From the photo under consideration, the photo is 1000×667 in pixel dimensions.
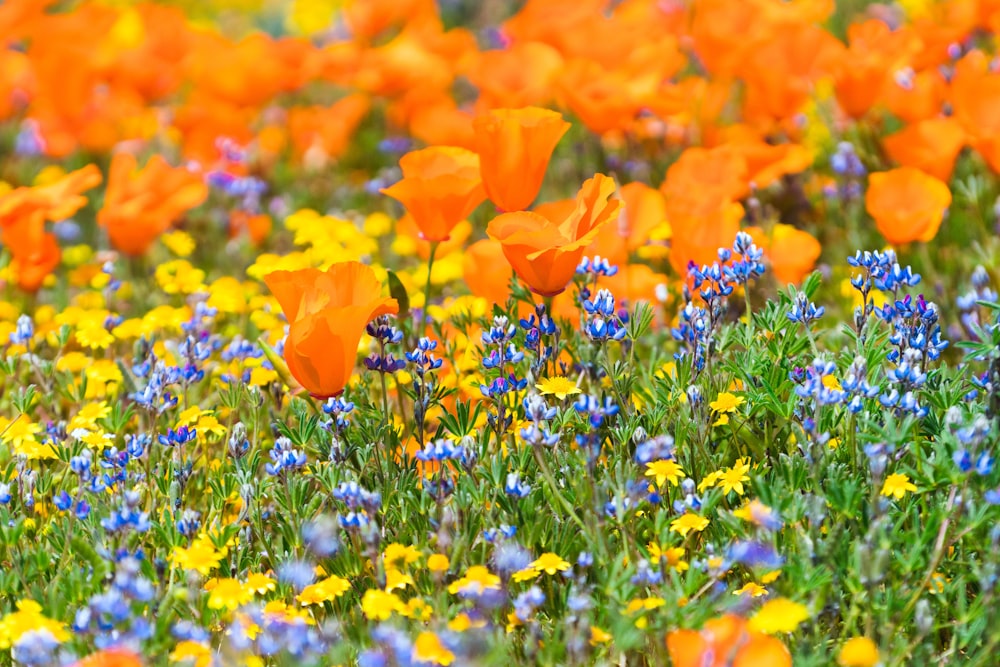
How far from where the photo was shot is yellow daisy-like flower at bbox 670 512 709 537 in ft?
7.16

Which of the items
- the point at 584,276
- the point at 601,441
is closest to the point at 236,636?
the point at 601,441

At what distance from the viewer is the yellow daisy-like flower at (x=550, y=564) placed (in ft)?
6.99

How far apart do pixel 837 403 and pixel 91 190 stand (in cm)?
394

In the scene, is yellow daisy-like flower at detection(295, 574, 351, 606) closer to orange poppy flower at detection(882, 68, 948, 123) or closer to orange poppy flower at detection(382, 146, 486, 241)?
orange poppy flower at detection(382, 146, 486, 241)

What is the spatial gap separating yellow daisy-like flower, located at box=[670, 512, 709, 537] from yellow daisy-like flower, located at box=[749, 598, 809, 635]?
→ 1.06 ft

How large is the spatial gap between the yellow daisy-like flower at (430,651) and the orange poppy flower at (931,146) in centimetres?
239

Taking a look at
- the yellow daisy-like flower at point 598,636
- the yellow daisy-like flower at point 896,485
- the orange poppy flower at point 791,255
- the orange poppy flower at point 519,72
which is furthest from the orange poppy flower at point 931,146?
the yellow daisy-like flower at point 598,636

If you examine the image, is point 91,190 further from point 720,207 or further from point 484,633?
point 484,633

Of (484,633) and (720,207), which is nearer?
(484,633)

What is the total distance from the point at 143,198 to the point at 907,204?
7.33ft

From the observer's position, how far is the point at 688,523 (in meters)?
2.20

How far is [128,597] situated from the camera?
6.63 feet

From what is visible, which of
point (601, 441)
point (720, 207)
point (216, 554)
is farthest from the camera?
point (720, 207)

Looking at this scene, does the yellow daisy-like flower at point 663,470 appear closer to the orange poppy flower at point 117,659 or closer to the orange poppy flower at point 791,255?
the orange poppy flower at point 117,659
